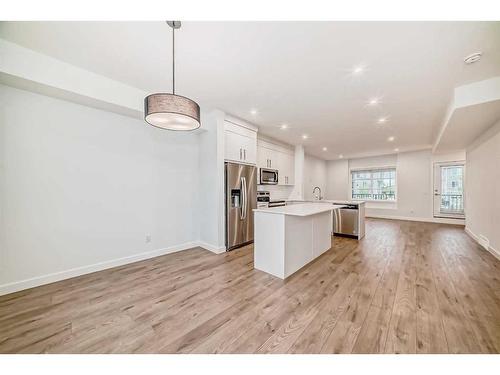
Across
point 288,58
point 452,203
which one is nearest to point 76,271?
point 288,58

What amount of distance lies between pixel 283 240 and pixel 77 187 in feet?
9.98

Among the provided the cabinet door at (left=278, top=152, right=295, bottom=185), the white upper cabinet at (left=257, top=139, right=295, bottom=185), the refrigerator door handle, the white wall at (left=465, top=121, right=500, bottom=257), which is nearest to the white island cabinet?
the refrigerator door handle

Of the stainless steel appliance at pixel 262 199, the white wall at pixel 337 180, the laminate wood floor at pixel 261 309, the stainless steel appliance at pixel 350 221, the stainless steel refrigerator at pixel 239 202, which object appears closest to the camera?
the laminate wood floor at pixel 261 309

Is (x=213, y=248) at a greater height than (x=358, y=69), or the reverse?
(x=358, y=69)

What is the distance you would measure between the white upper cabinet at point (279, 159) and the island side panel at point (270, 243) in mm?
2578

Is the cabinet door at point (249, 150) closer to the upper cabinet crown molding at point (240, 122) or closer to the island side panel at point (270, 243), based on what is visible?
the upper cabinet crown molding at point (240, 122)

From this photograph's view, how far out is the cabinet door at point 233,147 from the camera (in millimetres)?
3830

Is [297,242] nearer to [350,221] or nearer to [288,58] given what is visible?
[288,58]

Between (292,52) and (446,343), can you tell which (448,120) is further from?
(446,343)

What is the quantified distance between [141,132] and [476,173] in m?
7.45

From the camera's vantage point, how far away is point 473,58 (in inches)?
82.9

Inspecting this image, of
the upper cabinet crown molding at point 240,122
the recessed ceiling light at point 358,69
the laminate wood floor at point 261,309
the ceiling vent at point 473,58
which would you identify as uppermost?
the recessed ceiling light at point 358,69

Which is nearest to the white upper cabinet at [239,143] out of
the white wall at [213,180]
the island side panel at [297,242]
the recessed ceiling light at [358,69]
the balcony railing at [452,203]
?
the white wall at [213,180]
